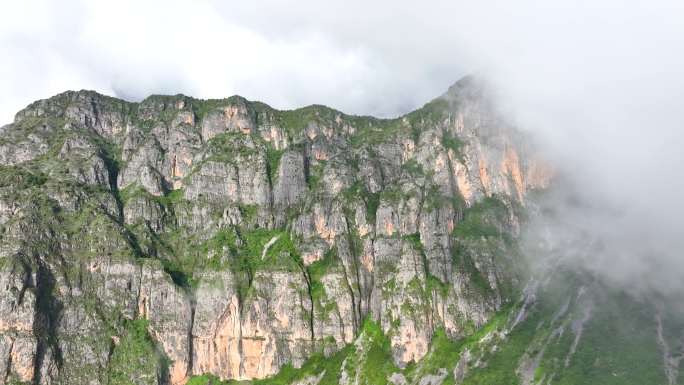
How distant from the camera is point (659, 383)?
196 m

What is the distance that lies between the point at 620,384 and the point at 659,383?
12328 millimetres

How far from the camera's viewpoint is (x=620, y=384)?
198000mm
